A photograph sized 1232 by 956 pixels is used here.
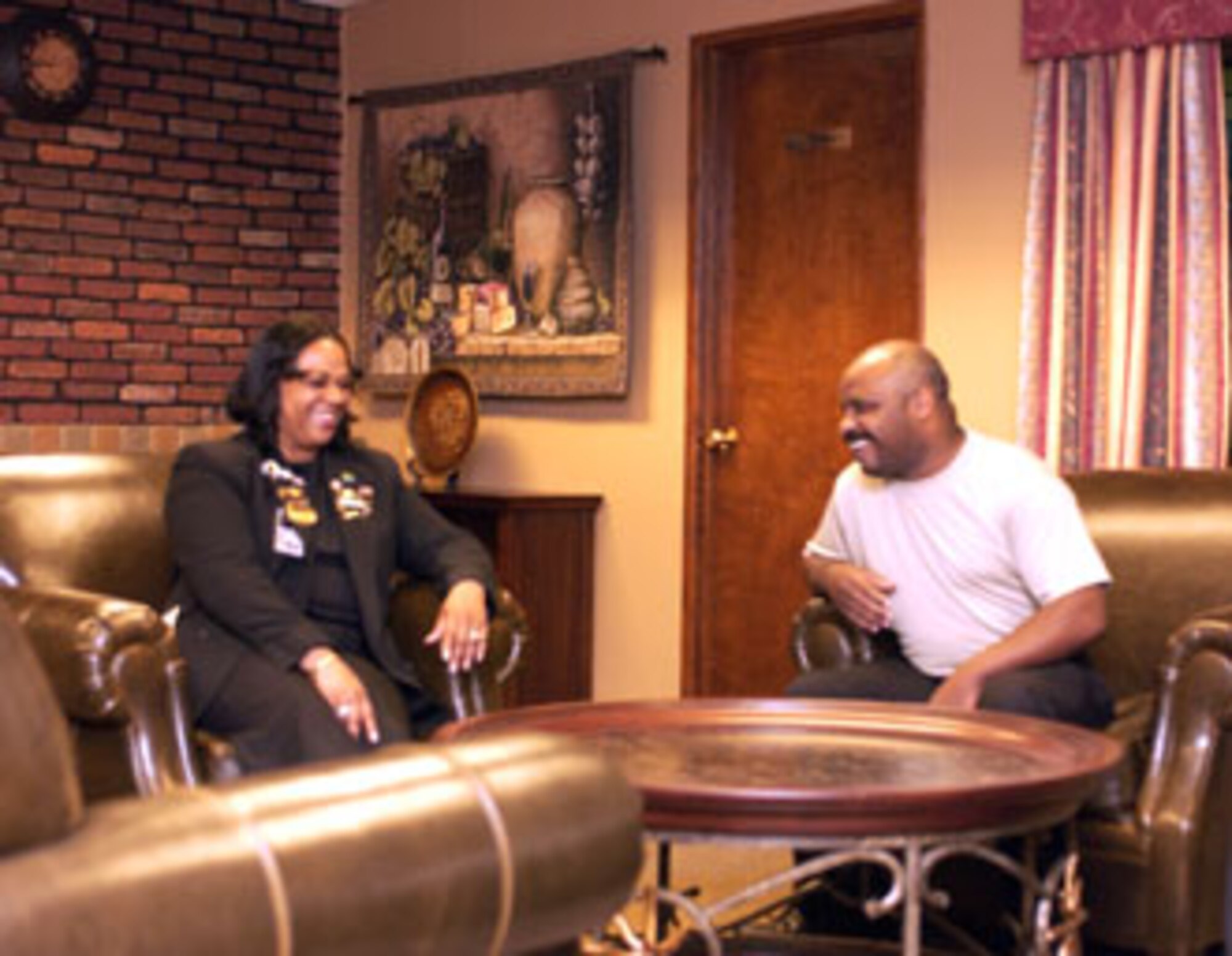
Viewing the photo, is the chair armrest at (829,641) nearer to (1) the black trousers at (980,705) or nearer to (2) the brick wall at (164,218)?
(1) the black trousers at (980,705)

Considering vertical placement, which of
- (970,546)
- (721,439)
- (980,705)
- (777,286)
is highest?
(777,286)

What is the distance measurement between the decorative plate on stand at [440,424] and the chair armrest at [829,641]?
2388 mm

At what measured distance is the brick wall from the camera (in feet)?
20.8

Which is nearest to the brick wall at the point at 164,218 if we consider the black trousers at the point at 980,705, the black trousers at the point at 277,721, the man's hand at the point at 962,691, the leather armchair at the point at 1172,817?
the black trousers at the point at 277,721

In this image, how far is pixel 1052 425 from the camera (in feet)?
16.2

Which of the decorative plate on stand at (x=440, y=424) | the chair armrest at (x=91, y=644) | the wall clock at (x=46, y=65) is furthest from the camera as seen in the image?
the decorative plate on stand at (x=440, y=424)

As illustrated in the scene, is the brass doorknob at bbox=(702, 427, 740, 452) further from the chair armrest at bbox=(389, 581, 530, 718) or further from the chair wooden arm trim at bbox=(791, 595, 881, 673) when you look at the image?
the chair armrest at bbox=(389, 581, 530, 718)

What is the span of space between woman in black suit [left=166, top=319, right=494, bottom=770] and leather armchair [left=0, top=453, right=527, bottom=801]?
6 centimetres

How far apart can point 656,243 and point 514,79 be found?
0.80m

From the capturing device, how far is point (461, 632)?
12.2 ft

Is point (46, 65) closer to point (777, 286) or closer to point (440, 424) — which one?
point (440, 424)

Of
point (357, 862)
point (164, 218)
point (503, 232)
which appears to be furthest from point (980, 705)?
point (164, 218)

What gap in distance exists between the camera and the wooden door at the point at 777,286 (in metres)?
5.59

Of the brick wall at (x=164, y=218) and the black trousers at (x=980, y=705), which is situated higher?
A: the brick wall at (x=164, y=218)
